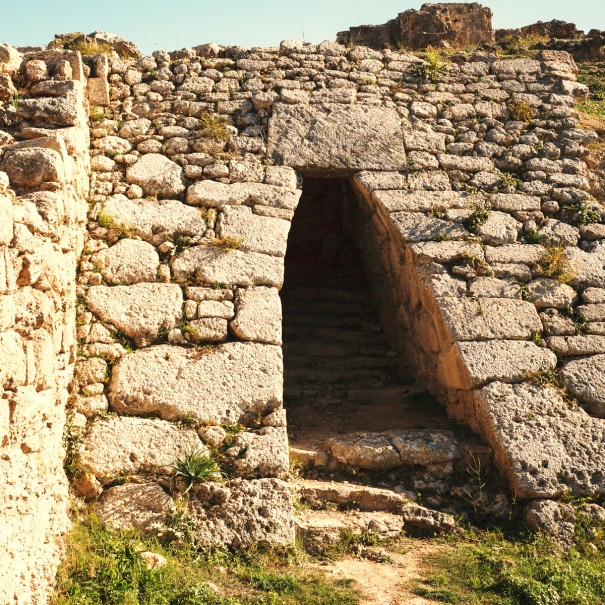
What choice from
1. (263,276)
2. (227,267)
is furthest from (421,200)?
(227,267)

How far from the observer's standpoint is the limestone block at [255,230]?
18.7ft

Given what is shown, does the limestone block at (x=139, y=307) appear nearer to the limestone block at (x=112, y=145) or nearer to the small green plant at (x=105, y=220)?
the small green plant at (x=105, y=220)

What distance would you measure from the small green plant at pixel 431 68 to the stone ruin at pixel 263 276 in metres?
0.03

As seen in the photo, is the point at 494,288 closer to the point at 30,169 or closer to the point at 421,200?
the point at 421,200

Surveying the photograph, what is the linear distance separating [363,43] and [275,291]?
5.42 meters

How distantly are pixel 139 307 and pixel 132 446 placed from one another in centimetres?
110

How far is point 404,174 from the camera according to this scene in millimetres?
6332

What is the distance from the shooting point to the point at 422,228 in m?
6.04

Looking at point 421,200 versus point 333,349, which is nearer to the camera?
point 421,200

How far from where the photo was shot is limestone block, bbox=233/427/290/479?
4727 mm

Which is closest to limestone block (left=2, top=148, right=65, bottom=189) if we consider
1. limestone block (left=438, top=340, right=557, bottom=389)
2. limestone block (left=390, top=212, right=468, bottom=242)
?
limestone block (left=390, top=212, right=468, bottom=242)

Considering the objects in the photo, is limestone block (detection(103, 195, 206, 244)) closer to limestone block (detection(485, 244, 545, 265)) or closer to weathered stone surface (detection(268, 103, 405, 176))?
weathered stone surface (detection(268, 103, 405, 176))

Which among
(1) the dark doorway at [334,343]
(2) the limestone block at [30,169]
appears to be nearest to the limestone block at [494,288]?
(1) the dark doorway at [334,343]

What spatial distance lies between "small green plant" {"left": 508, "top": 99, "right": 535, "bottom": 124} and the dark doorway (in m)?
2.17
